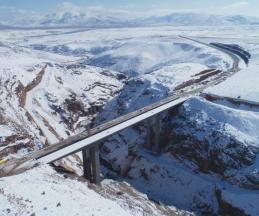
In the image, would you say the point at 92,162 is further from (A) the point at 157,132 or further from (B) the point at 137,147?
(B) the point at 137,147

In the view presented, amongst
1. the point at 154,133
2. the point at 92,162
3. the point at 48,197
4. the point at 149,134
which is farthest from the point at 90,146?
the point at 154,133

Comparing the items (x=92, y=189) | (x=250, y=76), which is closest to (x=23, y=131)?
(x=92, y=189)

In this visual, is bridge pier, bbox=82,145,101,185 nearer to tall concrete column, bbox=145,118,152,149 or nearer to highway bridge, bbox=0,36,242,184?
highway bridge, bbox=0,36,242,184

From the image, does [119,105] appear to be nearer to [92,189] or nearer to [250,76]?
[250,76]

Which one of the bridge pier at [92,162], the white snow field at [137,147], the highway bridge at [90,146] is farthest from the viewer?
the bridge pier at [92,162]

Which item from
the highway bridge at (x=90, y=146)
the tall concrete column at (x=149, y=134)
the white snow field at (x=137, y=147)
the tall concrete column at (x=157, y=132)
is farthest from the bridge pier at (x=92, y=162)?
the tall concrete column at (x=157, y=132)

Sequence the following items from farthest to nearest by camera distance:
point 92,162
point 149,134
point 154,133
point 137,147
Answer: point 137,147, point 154,133, point 149,134, point 92,162

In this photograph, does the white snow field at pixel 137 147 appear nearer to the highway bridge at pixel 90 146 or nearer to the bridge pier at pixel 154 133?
the bridge pier at pixel 154 133

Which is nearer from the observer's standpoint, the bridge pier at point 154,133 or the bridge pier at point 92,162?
the bridge pier at point 92,162
